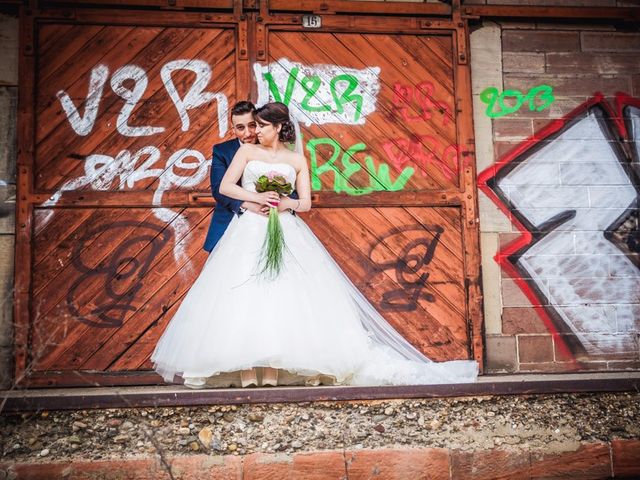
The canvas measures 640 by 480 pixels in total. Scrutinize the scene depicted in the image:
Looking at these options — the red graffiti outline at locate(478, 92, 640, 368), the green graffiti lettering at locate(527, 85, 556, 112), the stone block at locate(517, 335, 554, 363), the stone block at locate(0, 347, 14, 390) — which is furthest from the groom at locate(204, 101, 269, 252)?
the stone block at locate(517, 335, 554, 363)

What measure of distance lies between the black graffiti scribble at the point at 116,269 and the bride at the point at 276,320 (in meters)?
0.85

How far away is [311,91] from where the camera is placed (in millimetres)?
5508

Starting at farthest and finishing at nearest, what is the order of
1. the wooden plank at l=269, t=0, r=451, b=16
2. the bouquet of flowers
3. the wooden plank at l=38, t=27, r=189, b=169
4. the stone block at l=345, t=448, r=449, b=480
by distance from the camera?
the wooden plank at l=269, t=0, r=451, b=16
the wooden plank at l=38, t=27, r=189, b=169
the bouquet of flowers
the stone block at l=345, t=448, r=449, b=480

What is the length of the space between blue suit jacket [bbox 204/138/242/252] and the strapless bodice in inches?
5.4

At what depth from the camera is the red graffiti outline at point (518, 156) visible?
546 cm

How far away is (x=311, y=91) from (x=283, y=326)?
2205 millimetres

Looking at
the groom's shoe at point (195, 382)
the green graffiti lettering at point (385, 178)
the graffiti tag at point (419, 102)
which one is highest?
the graffiti tag at point (419, 102)

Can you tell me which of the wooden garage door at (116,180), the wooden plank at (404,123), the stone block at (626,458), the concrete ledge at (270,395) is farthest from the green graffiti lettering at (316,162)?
the stone block at (626,458)

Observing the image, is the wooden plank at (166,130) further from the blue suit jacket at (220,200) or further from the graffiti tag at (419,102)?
the graffiti tag at (419,102)

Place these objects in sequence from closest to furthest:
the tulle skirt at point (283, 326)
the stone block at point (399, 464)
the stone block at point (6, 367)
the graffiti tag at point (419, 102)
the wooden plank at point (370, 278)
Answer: the stone block at point (399, 464)
the tulle skirt at point (283, 326)
the stone block at point (6, 367)
the wooden plank at point (370, 278)
the graffiti tag at point (419, 102)

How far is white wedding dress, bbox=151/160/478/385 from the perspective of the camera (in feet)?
13.3

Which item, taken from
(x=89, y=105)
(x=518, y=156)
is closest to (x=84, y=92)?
(x=89, y=105)

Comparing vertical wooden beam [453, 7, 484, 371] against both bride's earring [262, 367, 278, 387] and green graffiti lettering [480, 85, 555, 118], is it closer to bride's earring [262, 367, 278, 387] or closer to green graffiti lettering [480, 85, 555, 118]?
green graffiti lettering [480, 85, 555, 118]

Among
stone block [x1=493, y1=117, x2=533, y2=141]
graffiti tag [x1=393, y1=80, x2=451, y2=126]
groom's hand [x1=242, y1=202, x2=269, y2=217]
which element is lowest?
groom's hand [x1=242, y1=202, x2=269, y2=217]
